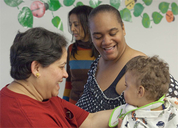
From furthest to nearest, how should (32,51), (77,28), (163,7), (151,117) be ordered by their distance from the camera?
(163,7), (77,28), (151,117), (32,51)

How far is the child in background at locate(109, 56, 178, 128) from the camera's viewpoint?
109cm

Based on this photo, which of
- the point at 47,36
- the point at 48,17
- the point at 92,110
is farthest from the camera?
the point at 48,17

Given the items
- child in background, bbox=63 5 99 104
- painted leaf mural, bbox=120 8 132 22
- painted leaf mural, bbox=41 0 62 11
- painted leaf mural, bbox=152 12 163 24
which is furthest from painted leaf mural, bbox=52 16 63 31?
painted leaf mural, bbox=152 12 163 24

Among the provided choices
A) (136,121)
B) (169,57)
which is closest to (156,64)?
(136,121)

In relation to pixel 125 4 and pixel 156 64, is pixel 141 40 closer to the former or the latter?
pixel 125 4

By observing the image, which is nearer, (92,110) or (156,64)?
(156,64)

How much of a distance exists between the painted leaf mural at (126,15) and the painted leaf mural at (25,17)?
1385 mm

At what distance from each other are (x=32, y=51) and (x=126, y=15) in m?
2.44

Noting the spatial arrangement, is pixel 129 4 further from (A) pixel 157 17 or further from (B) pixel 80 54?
(B) pixel 80 54

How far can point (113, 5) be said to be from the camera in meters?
3.08

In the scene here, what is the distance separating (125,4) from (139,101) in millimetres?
2322

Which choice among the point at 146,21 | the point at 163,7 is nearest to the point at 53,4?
the point at 146,21

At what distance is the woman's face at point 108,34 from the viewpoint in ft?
4.57

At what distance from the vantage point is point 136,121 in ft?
3.61
